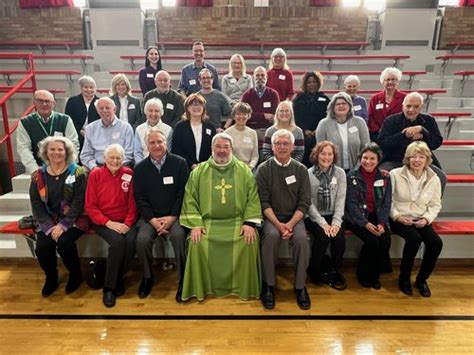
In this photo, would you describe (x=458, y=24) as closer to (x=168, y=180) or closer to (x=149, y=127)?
(x=149, y=127)

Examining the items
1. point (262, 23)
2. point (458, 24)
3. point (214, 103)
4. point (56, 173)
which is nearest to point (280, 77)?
point (214, 103)

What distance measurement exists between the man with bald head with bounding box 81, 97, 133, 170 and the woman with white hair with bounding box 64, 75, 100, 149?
48cm

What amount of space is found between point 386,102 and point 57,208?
10.2 ft

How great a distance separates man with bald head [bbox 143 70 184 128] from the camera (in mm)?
3473

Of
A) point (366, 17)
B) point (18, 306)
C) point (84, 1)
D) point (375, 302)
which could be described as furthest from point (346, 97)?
point (84, 1)

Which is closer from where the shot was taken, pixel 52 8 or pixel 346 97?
pixel 346 97


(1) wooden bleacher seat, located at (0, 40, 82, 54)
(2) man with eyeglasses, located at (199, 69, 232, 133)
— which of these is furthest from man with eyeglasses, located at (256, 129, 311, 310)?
(1) wooden bleacher seat, located at (0, 40, 82, 54)

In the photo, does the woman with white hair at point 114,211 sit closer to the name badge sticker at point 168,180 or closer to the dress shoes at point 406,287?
the name badge sticker at point 168,180

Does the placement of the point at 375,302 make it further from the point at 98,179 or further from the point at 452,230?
the point at 98,179

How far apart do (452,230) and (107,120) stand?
120 inches

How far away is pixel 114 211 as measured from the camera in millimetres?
2594

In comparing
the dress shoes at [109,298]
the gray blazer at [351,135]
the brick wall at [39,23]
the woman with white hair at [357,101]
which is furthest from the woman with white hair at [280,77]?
the brick wall at [39,23]

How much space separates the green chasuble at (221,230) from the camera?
2428 millimetres

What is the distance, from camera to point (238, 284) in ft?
8.20
